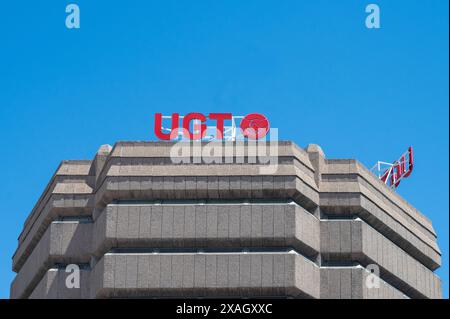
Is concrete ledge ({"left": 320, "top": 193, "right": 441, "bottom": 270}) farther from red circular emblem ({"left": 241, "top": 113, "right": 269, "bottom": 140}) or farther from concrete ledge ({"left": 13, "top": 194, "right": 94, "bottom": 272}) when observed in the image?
concrete ledge ({"left": 13, "top": 194, "right": 94, "bottom": 272})

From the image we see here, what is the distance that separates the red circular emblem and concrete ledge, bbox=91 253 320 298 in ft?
45.0

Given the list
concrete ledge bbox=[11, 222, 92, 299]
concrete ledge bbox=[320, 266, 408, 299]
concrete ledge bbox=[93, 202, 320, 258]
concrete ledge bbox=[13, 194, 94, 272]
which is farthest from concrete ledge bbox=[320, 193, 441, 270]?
concrete ledge bbox=[11, 222, 92, 299]

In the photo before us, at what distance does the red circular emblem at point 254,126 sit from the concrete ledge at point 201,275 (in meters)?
13.7

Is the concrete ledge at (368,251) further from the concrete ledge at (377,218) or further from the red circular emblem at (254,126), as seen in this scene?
the red circular emblem at (254,126)

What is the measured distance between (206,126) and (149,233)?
13561mm

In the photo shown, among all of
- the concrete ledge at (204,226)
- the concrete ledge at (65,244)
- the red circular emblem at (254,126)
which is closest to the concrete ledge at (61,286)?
the concrete ledge at (65,244)

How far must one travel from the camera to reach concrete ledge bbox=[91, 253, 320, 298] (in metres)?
117

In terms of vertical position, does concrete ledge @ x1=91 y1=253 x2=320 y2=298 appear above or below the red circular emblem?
below

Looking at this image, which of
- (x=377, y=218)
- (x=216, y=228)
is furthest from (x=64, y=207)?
(x=377, y=218)

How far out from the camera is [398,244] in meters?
132

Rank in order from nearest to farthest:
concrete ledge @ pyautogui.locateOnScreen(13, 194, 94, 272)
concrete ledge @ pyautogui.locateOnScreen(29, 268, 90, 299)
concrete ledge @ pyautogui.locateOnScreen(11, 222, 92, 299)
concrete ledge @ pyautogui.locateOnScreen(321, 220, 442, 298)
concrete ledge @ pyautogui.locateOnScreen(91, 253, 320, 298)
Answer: concrete ledge @ pyautogui.locateOnScreen(91, 253, 320, 298) < concrete ledge @ pyautogui.locateOnScreen(321, 220, 442, 298) < concrete ledge @ pyautogui.locateOnScreen(29, 268, 90, 299) < concrete ledge @ pyautogui.locateOnScreen(11, 222, 92, 299) < concrete ledge @ pyautogui.locateOnScreen(13, 194, 94, 272)

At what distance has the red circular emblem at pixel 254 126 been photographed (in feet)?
409
